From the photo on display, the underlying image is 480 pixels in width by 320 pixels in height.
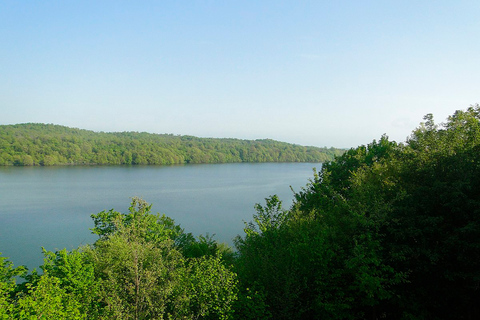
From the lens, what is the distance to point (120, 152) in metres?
98.0

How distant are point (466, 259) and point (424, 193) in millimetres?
2130

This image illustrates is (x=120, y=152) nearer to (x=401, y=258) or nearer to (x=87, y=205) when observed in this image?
(x=87, y=205)

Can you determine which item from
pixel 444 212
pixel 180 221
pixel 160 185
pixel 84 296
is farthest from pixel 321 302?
pixel 160 185

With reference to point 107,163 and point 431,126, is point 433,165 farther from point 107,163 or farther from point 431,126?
point 107,163

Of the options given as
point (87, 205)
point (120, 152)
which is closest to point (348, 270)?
point (87, 205)

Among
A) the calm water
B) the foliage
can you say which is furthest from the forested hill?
the foliage

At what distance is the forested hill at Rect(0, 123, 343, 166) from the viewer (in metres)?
81.6

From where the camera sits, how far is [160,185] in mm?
56188

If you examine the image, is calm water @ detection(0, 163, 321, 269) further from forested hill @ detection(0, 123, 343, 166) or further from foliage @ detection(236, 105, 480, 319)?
forested hill @ detection(0, 123, 343, 166)

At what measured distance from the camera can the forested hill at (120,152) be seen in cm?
8156

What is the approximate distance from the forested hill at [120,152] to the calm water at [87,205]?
22.1 meters

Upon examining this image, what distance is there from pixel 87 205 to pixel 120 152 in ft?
208

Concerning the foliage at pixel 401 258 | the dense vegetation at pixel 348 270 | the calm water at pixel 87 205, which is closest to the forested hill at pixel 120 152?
the calm water at pixel 87 205

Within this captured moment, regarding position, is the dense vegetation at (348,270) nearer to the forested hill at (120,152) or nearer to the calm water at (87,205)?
the calm water at (87,205)
